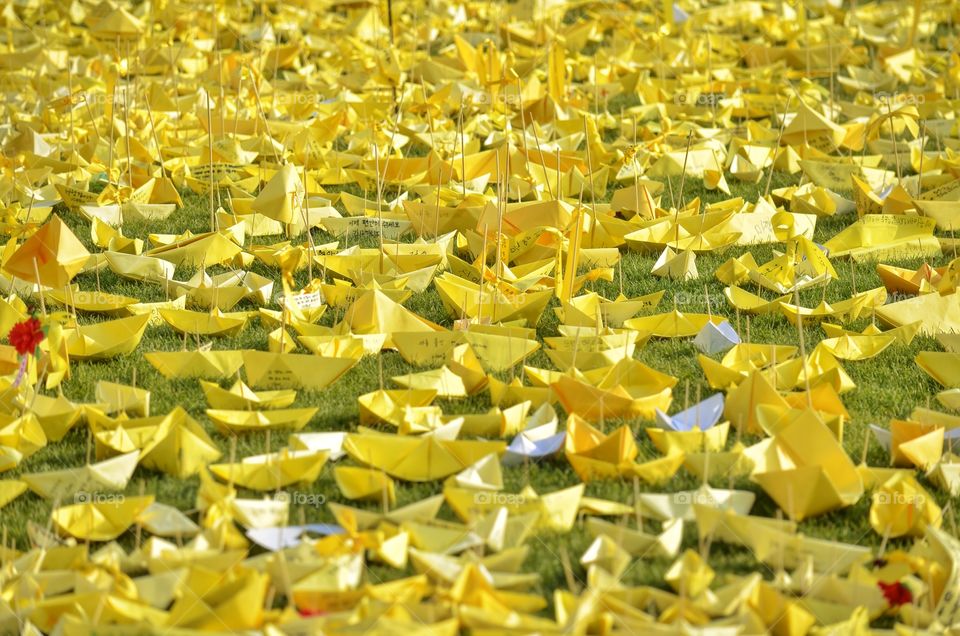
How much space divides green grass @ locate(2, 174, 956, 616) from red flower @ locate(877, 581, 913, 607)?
183 millimetres

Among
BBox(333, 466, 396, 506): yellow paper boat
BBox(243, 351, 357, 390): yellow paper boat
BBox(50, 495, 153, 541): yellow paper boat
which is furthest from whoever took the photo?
BBox(243, 351, 357, 390): yellow paper boat

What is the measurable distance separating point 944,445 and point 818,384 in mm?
251

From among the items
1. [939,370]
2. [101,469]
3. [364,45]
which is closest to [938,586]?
[939,370]

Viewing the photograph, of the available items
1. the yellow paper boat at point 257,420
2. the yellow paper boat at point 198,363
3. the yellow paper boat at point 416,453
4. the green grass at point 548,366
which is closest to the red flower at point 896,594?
the green grass at point 548,366

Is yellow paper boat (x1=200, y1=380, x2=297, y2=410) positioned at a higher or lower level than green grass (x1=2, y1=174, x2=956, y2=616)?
higher

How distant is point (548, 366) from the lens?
2555 millimetres

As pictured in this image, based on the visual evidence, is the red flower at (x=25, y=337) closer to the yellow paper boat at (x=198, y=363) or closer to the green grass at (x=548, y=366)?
the green grass at (x=548, y=366)

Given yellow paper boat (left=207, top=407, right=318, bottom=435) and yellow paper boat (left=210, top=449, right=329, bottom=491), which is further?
yellow paper boat (left=207, top=407, right=318, bottom=435)

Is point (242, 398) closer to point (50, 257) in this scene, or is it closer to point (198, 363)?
point (198, 363)

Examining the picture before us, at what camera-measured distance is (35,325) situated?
2109 mm

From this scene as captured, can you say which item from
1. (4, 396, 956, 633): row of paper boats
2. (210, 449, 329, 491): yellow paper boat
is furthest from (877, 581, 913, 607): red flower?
(210, 449, 329, 491): yellow paper boat

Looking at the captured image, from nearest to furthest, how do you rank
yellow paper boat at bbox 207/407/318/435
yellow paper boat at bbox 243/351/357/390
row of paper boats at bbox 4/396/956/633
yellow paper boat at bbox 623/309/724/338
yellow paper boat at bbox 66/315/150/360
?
row of paper boats at bbox 4/396/956/633 < yellow paper boat at bbox 207/407/318/435 < yellow paper boat at bbox 243/351/357/390 < yellow paper boat at bbox 66/315/150/360 < yellow paper boat at bbox 623/309/724/338

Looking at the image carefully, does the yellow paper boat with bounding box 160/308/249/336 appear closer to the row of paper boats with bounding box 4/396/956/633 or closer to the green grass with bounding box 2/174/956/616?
the green grass with bounding box 2/174/956/616

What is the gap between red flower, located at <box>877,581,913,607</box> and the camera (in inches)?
67.8
